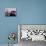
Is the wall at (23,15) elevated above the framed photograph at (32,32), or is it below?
above

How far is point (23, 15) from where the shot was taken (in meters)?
2.87

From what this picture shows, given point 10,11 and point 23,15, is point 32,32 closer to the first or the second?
point 23,15

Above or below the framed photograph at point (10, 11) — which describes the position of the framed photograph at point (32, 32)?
below

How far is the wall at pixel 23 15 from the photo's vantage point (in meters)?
2.86

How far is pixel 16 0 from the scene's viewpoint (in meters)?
2.87

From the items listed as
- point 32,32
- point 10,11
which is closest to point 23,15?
point 10,11

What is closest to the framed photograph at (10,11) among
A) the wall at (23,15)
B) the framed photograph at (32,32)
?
the wall at (23,15)

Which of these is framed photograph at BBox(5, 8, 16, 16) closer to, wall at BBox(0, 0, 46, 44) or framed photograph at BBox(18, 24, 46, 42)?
wall at BBox(0, 0, 46, 44)

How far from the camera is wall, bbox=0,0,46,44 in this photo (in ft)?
Answer: 9.39

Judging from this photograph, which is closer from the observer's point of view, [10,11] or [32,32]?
[32,32]

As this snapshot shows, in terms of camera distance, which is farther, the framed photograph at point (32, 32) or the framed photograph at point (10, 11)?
the framed photograph at point (10, 11)

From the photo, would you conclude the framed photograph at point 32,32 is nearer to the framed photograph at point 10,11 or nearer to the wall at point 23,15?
the wall at point 23,15

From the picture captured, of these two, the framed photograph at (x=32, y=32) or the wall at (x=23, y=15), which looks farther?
the wall at (x=23, y=15)

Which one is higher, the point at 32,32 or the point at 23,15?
the point at 23,15
